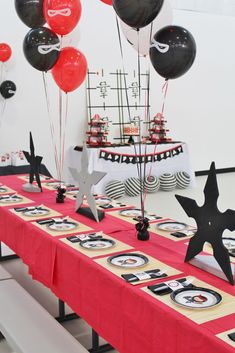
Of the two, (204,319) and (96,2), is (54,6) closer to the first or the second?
(204,319)

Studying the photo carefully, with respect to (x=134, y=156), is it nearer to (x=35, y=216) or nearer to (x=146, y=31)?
(x=146, y=31)

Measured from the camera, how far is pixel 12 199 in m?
2.87

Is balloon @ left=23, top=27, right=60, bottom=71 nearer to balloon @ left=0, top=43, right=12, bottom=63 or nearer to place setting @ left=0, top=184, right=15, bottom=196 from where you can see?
→ place setting @ left=0, top=184, right=15, bottom=196

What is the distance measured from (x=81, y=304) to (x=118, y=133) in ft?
17.3

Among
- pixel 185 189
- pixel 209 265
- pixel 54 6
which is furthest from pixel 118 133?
pixel 209 265

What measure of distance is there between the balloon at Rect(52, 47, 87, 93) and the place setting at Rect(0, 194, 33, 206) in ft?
3.03

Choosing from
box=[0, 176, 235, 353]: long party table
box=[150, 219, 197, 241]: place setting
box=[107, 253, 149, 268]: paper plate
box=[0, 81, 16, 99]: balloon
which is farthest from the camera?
box=[0, 81, 16, 99]: balloon

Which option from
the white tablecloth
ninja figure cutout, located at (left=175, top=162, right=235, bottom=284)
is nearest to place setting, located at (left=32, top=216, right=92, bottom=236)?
ninja figure cutout, located at (left=175, top=162, right=235, bottom=284)

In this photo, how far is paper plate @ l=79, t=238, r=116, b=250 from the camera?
6.36 feet

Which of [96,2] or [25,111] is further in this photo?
[96,2]

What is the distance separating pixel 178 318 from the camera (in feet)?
4.35

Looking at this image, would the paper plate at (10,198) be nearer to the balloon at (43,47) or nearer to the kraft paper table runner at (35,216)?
the kraft paper table runner at (35,216)

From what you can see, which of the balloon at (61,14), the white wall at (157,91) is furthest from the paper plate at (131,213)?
the white wall at (157,91)

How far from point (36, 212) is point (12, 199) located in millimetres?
400
